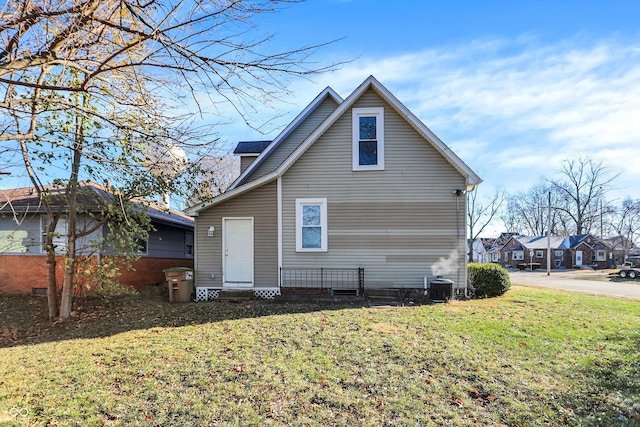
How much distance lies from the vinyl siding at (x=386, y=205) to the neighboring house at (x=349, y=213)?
30 mm

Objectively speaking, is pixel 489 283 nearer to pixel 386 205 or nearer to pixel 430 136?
pixel 386 205

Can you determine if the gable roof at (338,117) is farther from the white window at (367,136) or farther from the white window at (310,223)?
the white window at (310,223)

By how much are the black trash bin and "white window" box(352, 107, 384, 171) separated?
3912 millimetres

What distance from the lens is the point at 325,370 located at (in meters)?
4.53

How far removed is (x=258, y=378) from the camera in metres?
4.28

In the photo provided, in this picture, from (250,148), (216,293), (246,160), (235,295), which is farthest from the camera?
(246,160)

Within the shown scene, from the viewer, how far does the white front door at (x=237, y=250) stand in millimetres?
10188

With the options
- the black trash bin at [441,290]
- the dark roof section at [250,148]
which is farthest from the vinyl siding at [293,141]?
the black trash bin at [441,290]

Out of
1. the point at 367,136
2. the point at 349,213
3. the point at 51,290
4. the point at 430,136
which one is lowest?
the point at 51,290

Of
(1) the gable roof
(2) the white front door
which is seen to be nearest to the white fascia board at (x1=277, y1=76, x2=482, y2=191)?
(1) the gable roof

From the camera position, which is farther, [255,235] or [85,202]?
[255,235]

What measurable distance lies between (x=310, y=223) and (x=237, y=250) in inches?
94.7

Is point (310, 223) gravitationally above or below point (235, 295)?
above

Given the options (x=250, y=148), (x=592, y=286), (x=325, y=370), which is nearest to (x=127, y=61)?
(x=325, y=370)
